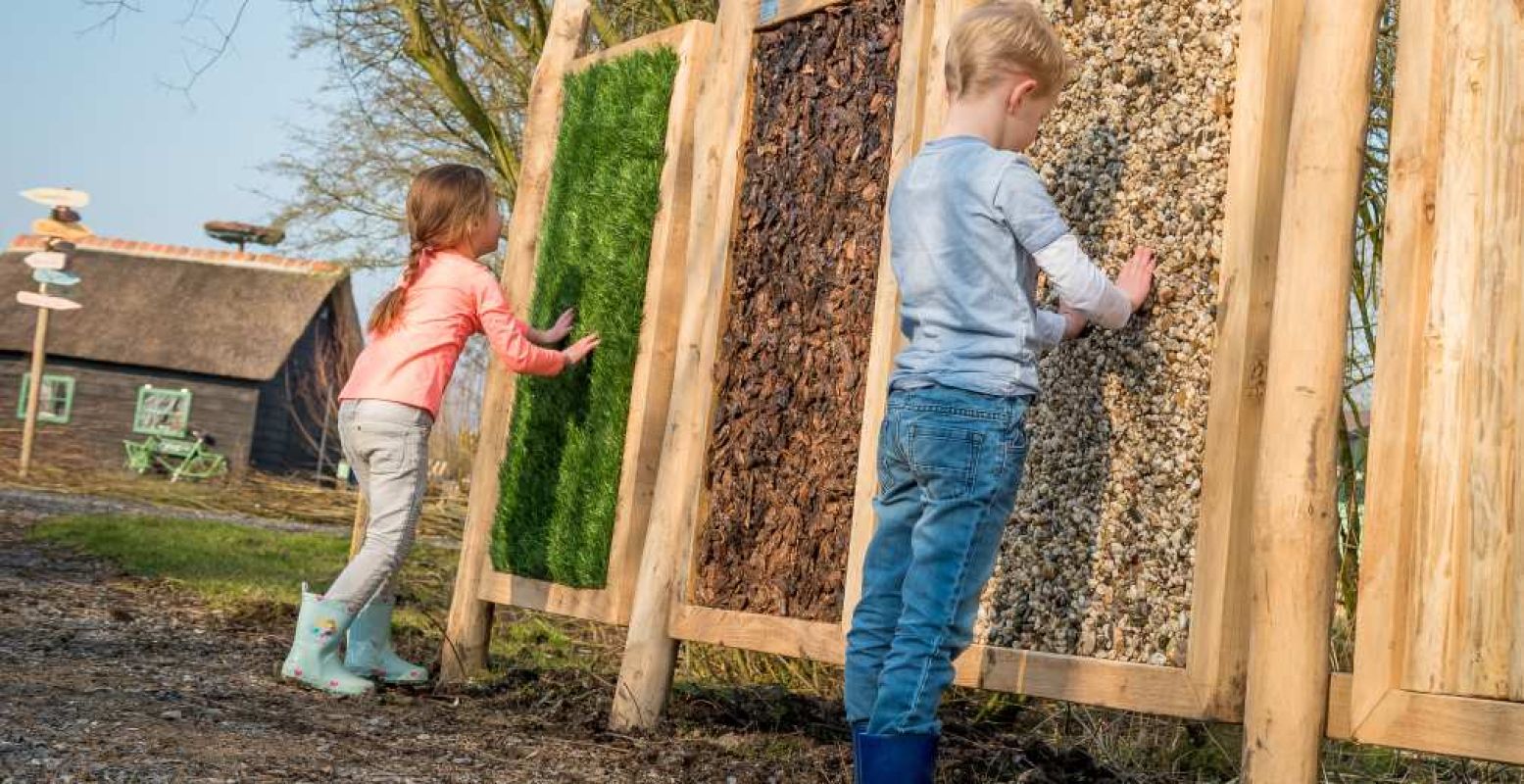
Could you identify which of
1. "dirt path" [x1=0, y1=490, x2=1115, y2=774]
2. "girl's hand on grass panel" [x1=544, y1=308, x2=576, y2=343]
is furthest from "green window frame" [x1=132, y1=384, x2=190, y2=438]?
"girl's hand on grass panel" [x1=544, y1=308, x2=576, y2=343]

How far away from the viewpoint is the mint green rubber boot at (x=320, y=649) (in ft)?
15.5

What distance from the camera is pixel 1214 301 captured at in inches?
127

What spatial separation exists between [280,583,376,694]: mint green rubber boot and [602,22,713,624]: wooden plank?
0.78m

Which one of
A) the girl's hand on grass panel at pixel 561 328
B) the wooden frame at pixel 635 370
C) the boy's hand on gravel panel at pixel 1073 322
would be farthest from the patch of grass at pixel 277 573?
the boy's hand on gravel panel at pixel 1073 322

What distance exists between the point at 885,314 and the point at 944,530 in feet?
3.64

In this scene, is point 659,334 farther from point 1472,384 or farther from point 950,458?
point 1472,384

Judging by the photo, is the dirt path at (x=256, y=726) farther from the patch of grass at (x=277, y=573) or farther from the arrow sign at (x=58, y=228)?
the arrow sign at (x=58, y=228)

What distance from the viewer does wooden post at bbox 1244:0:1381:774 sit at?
288 centimetres

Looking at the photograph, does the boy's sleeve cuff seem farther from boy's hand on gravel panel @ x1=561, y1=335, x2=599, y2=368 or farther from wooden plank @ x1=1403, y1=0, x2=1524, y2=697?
boy's hand on gravel panel @ x1=561, y1=335, x2=599, y2=368

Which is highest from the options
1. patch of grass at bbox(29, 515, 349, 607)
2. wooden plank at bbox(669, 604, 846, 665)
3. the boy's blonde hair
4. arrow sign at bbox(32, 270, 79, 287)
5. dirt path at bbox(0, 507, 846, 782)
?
arrow sign at bbox(32, 270, 79, 287)

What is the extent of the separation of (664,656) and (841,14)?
1.85 metres

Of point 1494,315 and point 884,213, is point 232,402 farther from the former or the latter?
point 1494,315

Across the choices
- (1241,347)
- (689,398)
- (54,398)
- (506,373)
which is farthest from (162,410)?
(1241,347)

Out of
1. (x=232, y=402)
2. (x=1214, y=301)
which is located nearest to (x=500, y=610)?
(x=1214, y=301)
